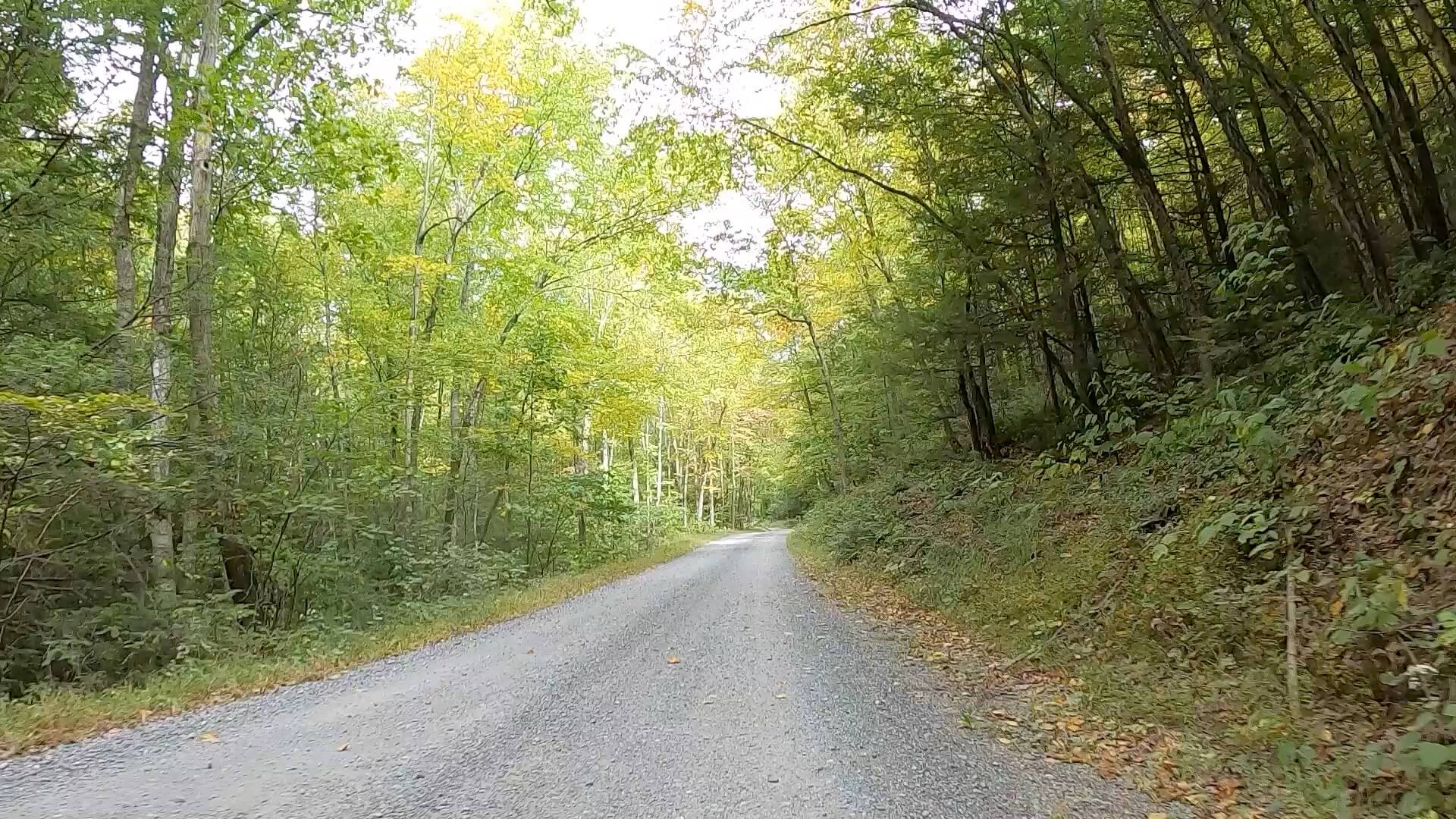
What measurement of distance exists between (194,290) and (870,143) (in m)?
11.4

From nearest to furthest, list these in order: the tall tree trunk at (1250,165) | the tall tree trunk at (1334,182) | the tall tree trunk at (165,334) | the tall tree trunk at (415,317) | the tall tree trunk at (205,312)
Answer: the tall tree trunk at (1334,182) < the tall tree trunk at (1250,165) < the tall tree trunk at (165,334) < the tall tree trunk at (205,312) < the tall tree trunk at (415,317)

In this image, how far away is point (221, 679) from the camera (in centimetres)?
589

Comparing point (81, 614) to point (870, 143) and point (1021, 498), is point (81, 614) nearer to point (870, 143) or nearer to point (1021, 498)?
point (1021, 498)

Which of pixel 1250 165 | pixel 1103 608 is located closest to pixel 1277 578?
pixel 1103 608

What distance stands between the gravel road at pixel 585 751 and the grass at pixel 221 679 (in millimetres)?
293

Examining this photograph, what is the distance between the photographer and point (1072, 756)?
3.69 metres

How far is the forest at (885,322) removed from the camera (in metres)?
4.55

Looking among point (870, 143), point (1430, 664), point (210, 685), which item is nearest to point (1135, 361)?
point (870, 143)

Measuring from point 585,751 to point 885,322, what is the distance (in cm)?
892

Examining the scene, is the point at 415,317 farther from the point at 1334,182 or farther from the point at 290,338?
the point at 1334,182

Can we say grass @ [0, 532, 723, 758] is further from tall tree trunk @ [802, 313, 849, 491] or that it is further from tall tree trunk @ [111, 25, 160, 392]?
tall tree trunk @ [802, 313, 849, 491]

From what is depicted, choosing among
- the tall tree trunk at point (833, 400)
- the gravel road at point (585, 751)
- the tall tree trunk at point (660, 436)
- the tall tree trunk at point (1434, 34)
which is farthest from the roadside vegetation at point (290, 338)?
the tall tree trunk at point (660, 436)

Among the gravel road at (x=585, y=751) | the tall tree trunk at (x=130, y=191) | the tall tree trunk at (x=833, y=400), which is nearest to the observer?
the gravel road at (x=585, y=751)

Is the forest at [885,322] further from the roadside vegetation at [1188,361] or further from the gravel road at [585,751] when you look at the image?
the gravel road at [585,751]
